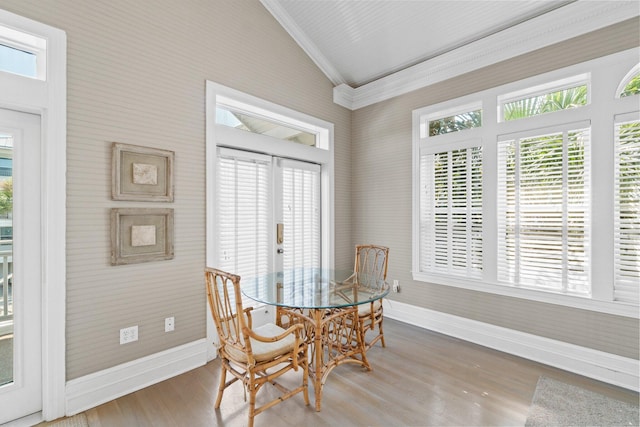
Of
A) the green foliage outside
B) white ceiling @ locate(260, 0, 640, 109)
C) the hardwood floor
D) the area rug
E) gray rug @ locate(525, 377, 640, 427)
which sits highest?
white ceiling @ locate(260, 0, 640, 109)

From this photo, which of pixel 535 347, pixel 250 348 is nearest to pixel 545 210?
pixel 535 347

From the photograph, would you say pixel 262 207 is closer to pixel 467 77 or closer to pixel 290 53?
pixel 290 53

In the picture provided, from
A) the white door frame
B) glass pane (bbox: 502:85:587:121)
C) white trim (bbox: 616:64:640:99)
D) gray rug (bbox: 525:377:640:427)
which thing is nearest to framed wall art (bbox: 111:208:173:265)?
the white door frame

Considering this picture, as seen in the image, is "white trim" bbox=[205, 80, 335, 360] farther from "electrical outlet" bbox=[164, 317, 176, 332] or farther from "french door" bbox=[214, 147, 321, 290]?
"electrical outlet" bbox=[164, 317, 176, 332]

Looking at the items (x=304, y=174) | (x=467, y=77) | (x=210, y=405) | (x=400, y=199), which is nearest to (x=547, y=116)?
(x=467, y=77)

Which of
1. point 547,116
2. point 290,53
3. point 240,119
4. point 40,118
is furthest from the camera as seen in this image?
point 290,53

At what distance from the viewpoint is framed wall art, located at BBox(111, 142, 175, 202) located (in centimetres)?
235

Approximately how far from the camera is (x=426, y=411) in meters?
2.14

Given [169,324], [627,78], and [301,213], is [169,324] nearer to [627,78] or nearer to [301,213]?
[301,213]

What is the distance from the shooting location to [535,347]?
289cm

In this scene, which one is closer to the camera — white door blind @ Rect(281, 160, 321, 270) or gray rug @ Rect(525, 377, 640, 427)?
gray rug @ Rect(525, 377, 640, 427)

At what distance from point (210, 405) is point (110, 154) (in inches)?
80.2

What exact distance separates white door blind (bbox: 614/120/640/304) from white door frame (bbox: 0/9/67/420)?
4.28 meters

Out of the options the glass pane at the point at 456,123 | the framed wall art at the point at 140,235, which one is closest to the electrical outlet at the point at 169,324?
the framed wall art at the point at 140,235
